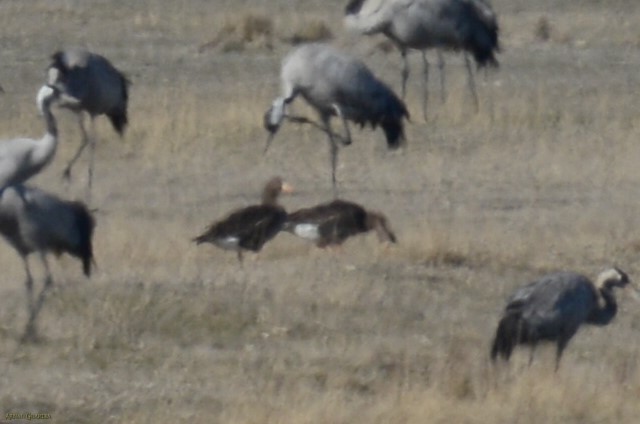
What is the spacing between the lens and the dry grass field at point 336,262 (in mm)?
8266

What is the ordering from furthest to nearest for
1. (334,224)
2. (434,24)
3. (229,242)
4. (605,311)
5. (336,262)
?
(434,24)
(334,224)
(229,242)
(336,262)
(605,311)

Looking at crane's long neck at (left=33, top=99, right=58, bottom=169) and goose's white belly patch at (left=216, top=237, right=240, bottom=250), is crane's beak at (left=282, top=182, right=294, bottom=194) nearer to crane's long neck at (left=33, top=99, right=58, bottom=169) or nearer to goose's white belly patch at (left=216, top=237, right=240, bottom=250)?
goose's white belly patch at (left=216, top=237, right=240, bottom=250)

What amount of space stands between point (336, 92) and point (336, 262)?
3.20m

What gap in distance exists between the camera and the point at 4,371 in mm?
8359

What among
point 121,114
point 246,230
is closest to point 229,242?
point 246,230

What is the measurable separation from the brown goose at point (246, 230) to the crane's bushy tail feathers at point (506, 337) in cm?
255

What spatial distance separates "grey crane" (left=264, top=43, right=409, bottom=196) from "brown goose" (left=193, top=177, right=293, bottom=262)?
2587 mm

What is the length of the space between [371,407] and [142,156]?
25.4 ft

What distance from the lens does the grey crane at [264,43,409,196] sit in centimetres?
1384

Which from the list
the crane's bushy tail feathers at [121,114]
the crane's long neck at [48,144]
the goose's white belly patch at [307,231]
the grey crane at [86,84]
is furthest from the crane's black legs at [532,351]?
the crane's bushy tail feathers at [121,114]

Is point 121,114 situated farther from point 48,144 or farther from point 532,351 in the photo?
point 532,351

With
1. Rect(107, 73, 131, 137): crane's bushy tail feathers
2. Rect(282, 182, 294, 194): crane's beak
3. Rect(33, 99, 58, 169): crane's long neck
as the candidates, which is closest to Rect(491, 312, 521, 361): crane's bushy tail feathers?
Rect(33, 99, 58, 169): crane's long neck

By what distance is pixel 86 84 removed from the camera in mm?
14203

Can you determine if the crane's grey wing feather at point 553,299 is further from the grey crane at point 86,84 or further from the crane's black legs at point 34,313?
the grey crane at point 86,84
